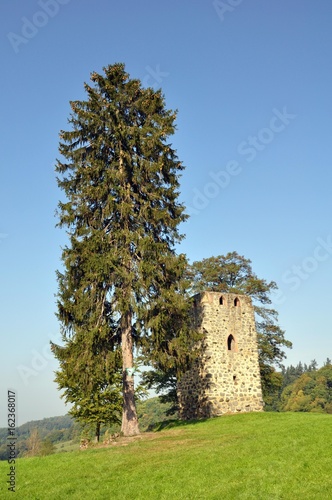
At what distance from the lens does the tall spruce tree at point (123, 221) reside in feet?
55.2

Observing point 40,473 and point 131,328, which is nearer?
point 40,473

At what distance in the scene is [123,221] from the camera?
18344 millimetres

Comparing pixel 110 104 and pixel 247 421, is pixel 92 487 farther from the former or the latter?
pixel 110 104

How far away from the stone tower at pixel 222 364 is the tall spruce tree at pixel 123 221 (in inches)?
163

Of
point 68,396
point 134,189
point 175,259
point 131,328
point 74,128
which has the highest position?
point 74,128

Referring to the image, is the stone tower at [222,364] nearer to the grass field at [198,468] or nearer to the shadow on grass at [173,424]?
the shadow on grass at [173,424]

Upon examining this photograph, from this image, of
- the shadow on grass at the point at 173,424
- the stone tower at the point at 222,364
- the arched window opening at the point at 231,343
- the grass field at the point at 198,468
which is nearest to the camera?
the grass field at the point at 198,468

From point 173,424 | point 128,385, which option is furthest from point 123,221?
point 173,424

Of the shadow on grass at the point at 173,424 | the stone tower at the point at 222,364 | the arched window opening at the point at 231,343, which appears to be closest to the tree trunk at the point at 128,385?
the shadow on grass at the point at 173,424

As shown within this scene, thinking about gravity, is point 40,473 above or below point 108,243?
below

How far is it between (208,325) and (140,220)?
22.5ft

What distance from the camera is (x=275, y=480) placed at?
8023mm

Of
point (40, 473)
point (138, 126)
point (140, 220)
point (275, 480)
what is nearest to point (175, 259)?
point (140, 220)

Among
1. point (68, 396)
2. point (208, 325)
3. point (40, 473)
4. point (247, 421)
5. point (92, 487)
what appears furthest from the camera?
point (68, 396)
